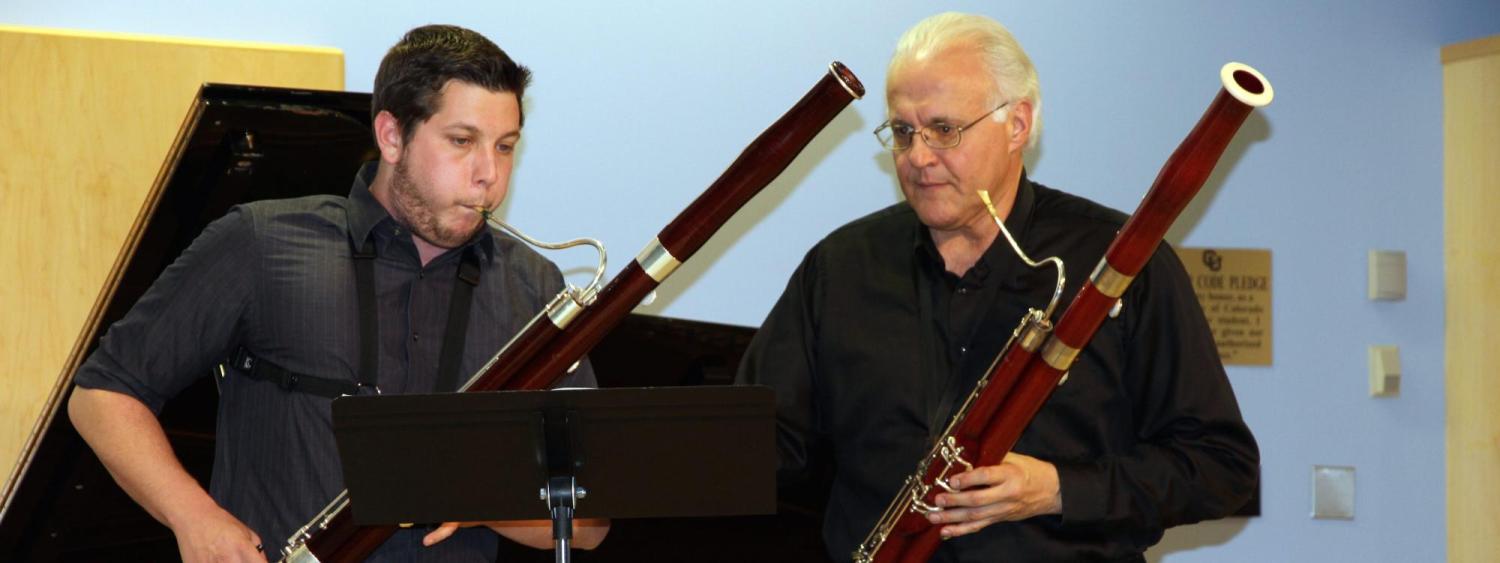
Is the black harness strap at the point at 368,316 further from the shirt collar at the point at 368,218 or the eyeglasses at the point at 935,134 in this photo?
the eyeglasses at the point at 935,134

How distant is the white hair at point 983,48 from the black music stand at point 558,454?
693mm

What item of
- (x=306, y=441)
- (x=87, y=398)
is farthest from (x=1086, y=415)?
(x=87, y=398)

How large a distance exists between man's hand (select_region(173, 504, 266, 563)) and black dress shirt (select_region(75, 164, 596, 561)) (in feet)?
0.35

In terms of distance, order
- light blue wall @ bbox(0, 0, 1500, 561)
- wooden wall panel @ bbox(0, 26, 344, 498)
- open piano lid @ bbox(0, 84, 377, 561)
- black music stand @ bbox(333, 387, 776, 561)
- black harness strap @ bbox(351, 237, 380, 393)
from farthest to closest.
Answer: light blue wall @ bbox(0, 0, 1500, 561)
wooden wall panel @ bbox(0, 26, 344, 498)
open piano lid @ bbox(0, 84, 377, 561)
black harness strap @ bbox(351, 237, 380, 393)
black music stand @ bbox(333, 387, 776, 561)

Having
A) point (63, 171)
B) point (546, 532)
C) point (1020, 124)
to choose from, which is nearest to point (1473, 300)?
point (1020, 124)

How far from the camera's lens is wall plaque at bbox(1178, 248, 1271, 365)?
4.22 metres

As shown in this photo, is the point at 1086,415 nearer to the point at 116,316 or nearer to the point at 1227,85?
the point at 1227,85

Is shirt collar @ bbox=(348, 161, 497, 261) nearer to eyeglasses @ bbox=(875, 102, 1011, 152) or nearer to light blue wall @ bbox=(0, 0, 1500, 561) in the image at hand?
eyeglasses @ bbox=(875, 102, 1011, 152)

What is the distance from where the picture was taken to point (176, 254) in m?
2.59

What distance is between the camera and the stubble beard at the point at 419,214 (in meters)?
2.11

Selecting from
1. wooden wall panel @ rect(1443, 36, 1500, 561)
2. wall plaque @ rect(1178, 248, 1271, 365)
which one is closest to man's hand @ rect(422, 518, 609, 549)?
wall plaque @ rect(1178, 248, 1271, 365)

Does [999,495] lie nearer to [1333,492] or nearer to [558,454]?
[558,454]

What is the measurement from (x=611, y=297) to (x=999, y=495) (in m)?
0.54

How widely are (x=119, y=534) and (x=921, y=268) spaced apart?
4.42 ft
